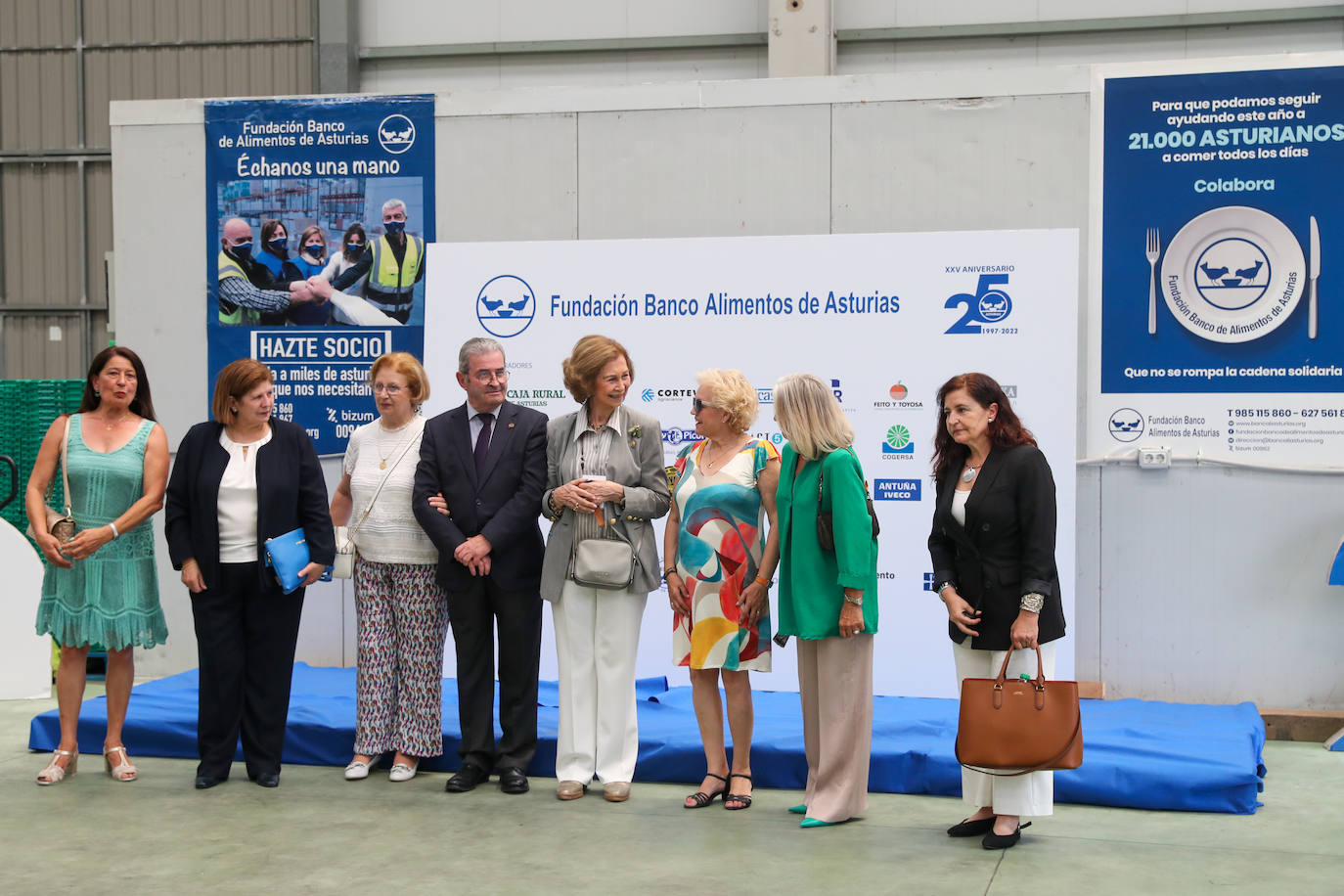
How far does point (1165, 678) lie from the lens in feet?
18.7

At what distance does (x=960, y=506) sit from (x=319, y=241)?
3735mm

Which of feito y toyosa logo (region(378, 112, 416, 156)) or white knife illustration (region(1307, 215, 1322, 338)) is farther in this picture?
feito y toyosa logo (region(378, 112, 416, 156))

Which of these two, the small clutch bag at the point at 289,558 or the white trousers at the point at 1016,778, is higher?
the small clutch bag at the point at 289,558

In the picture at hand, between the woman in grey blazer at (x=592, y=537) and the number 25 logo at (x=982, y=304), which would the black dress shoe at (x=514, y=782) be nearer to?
the woman in grey blazer at (x=592, y=537)

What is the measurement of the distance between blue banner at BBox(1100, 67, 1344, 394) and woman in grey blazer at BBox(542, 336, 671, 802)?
2.38 m

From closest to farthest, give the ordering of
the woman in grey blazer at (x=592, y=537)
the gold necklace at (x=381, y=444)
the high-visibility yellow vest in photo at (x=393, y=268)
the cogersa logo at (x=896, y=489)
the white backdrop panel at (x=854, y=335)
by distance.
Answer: the woman in grey blazer at (x=592, y=537) → the gold necklace at (x=381, y=444) → the white backdrop panel at (x=854, y=335) → the cogersa logo at (x=896, y=489) → the high-visibility yellow vest in photo at (x=393, y=268)

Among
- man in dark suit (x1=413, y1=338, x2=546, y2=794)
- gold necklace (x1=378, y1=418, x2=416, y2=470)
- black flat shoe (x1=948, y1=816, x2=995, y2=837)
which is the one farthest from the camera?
gold necklace (x1=378, y1=418, x2=416, y2=470)

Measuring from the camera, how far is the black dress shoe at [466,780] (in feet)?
14.8

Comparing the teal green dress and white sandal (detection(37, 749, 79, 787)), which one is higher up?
the teal green dress

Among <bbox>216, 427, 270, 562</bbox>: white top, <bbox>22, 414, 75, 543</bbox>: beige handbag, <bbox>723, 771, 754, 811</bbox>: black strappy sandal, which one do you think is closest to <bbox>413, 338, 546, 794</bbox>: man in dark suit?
<bbox>216, 427, 270, 562</bbox>: white top

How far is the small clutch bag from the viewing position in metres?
4.50

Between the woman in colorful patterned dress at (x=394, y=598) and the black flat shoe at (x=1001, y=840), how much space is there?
6.30ft

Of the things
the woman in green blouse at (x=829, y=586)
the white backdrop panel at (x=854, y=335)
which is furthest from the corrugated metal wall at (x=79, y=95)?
the woman in green blouse at (x=829, y=586)

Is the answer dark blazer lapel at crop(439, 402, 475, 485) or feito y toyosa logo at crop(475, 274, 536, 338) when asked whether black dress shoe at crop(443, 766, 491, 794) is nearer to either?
dark blazer lapel at crop(439, 402, 475, 485)
